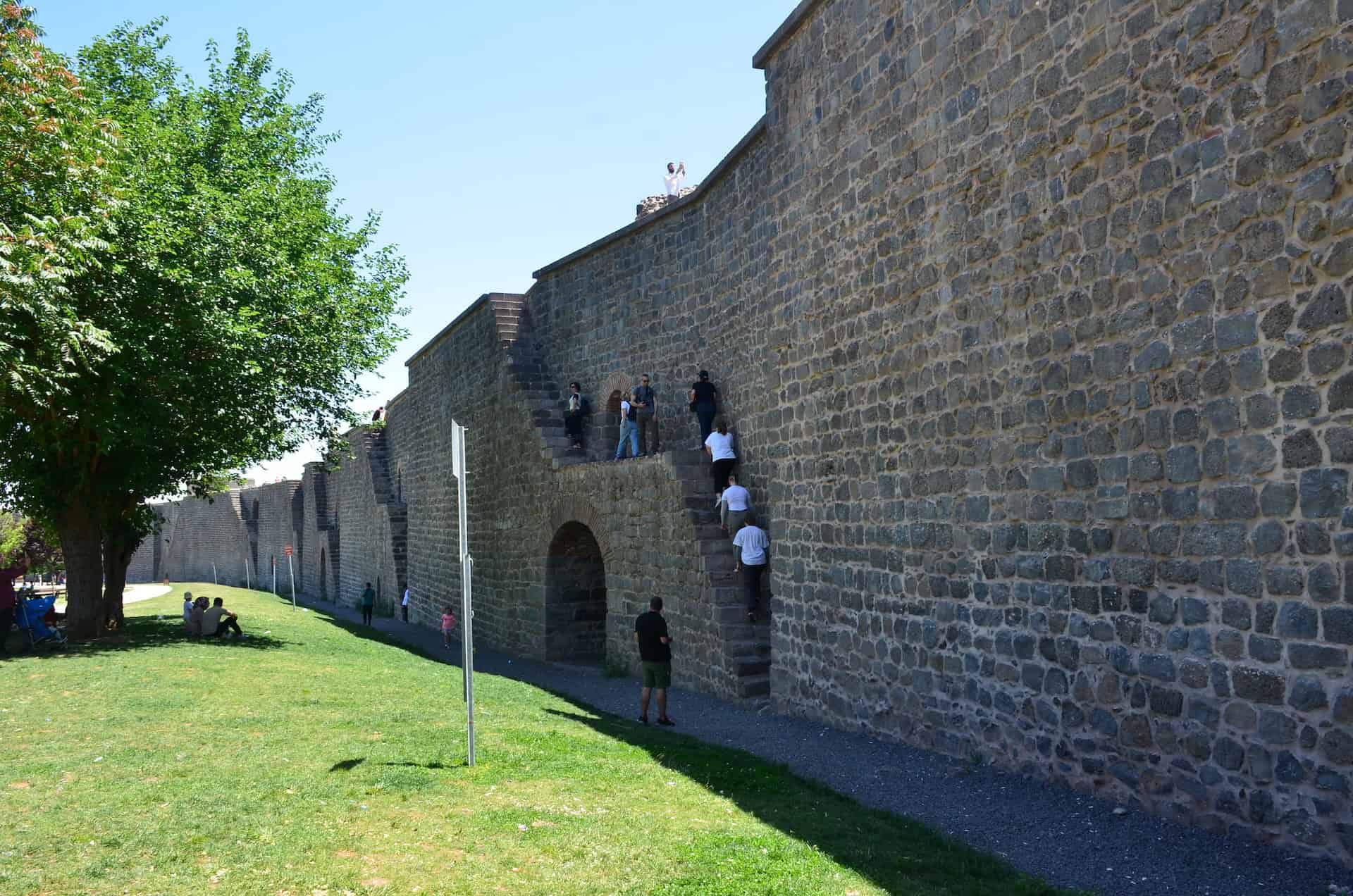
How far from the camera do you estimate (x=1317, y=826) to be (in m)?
5.18

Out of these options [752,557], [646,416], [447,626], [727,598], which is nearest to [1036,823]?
[752,557]

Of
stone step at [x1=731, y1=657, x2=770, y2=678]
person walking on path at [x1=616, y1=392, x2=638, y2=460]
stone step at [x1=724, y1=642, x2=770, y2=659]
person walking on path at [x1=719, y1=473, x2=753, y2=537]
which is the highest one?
person walking on path at [x1=616, y1=392, x2=638, y2=460]

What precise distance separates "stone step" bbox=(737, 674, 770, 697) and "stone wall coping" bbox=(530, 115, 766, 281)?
6.38 metres

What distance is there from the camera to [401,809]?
6133mm

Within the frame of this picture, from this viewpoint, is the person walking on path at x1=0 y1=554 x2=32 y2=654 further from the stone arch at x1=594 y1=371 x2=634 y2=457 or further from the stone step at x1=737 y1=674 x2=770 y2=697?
the stone step at x1=737 y1=674 x2=770 y2=697

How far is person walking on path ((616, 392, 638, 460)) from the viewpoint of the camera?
16.0 m

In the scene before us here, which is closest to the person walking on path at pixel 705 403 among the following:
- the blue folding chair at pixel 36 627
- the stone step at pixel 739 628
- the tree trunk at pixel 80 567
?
the stone step at pixel 739 628

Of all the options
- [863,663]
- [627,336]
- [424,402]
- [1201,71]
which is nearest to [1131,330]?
[1201,71]

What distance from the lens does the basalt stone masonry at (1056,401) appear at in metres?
5.32

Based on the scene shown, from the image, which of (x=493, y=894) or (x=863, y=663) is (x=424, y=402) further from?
(x=493, y=894)

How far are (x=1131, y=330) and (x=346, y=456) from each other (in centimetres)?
3440

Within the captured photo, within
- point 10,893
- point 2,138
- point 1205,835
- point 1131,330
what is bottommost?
point 1205,835

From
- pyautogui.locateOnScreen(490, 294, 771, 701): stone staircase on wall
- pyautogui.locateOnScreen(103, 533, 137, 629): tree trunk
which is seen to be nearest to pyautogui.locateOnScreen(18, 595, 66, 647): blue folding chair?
pyautogui.locateOnScreen(103, 533, 137, 629): tree trunk

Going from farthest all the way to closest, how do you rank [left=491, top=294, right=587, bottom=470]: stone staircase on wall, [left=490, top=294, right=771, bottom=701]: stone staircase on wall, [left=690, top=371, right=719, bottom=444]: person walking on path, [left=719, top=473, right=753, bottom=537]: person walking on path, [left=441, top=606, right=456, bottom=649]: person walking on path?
1. [left=441, top=606, right=456, bottom=649]: person walking on path
2. [left=491, top=294, right=587, bottom=470]: stone staircase on wall
3. [left=690, top=371, right=719, bottom=444]: person walking on path
4. [left=719, top=473, right=753, bottom=537]: person walking on path
5. [left=490, top=294, right=771, bottom=701]: stone staircase on wall
